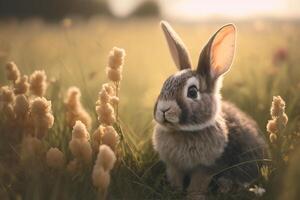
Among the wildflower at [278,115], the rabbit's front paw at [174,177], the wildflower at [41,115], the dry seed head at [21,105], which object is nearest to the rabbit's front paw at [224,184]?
the rabbit's front paw at [174,177]

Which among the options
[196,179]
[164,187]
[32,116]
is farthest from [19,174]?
[196,179]

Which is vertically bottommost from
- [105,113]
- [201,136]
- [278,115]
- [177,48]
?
[201,136]

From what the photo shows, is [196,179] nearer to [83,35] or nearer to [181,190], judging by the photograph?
[181,190]

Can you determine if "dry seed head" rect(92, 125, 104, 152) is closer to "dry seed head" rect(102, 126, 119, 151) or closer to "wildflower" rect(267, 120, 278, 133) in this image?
"dry seed head" rect(102, 126, 119, 151)

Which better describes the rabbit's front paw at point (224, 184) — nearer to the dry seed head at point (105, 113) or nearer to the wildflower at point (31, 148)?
the dry seed head at point (105, 113)

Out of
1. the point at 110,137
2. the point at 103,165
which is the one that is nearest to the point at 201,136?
the point at 110,137

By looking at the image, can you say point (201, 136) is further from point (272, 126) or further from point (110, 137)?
point (110, 137)
